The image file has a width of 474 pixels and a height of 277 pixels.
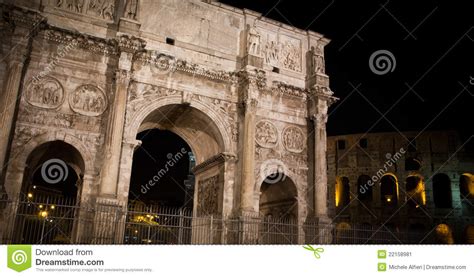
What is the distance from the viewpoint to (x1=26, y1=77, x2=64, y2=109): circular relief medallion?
43.6 feet

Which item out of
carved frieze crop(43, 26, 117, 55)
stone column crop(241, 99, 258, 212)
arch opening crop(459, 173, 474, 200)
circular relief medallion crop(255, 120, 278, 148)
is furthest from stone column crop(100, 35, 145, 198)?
arch opening crop(459, 173, 474, 200)

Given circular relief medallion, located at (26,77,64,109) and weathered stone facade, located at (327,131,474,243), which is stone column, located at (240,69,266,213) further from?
weathered stone facade, located at (327,131,474,243)

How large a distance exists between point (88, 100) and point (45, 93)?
1365 millimetres

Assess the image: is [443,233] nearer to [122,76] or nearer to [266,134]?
[266,134]

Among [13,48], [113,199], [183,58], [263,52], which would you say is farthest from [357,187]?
[13,48]

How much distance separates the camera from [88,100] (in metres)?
14.1

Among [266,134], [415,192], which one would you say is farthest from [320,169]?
[415,192]

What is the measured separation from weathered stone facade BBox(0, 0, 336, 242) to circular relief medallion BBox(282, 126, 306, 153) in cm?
5

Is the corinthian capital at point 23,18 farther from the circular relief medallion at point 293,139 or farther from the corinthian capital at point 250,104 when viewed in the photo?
the circular relief medallion at point 293,139

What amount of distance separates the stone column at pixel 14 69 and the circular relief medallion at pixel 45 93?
1.49 ft

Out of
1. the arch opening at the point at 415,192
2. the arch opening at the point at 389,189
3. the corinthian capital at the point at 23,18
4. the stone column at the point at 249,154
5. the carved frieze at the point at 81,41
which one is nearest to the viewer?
the corinthian capital at the point at 23,18

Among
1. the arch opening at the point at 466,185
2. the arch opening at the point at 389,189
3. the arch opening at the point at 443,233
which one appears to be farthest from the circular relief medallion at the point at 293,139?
the arch opening at the point at 466,185

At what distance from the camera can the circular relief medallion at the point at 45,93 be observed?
1330 centimetres
